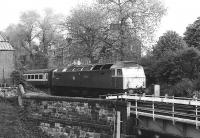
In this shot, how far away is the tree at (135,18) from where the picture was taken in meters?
37.3

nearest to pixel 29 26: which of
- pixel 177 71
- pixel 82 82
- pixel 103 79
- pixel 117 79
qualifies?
pixel 82 82

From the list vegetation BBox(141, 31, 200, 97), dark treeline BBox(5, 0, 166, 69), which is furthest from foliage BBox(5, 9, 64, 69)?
vegetation BBox(141, 31, 200, 97)

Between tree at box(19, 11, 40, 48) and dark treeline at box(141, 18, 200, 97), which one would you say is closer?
dark treeline at box(141, 18, 200, 97)

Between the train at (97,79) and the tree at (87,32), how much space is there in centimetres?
561

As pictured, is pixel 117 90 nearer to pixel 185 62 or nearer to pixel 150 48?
pixel 185 62

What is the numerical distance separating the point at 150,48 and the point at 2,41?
14.5m

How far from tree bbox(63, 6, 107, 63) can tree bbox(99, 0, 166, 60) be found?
2123 mm

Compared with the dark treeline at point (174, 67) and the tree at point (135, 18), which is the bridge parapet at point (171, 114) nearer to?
the dark treeline at point (174, 67)

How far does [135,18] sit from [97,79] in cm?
995

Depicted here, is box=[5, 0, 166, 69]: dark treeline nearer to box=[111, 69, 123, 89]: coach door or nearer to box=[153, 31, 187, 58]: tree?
box=[153, 31, 187, 58]: tree

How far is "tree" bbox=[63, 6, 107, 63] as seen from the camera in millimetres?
39625

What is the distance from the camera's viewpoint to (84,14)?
4138cm

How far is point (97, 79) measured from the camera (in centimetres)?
2991

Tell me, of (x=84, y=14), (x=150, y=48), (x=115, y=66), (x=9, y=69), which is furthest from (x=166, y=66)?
(x=9, y=69)
